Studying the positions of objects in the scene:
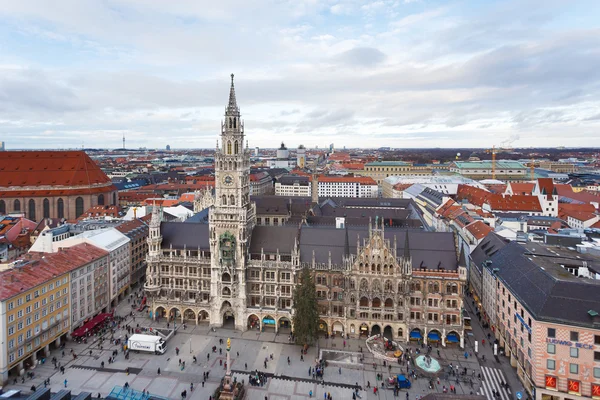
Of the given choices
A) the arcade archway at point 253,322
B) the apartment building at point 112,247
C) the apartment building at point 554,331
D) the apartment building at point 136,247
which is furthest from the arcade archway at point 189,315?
the apartment building at point 554,331

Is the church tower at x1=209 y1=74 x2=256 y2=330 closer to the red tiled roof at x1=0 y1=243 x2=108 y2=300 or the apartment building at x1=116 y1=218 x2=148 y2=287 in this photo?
the red tiled roof at x1=0 y1=243 x2=108 y2=300

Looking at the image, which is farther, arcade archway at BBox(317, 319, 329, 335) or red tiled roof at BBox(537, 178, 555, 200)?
red tiled roof at BBox(537, 178, 555, 200)

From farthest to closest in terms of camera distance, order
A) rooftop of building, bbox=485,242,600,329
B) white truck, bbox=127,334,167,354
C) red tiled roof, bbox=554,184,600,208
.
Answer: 1. red tiled roof, bbox=554,184,600,208
2. white truck, bbox=127,334,167,354
3. rooftop of building, bbox=485,242,600,329

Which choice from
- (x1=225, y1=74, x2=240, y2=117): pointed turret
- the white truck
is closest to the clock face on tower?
(x1=225, y1=74, x2=240, y2=117): pointed turret

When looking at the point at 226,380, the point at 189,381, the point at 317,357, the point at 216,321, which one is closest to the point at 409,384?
the point at 317,357

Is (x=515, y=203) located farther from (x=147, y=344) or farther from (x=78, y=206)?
(x=78, y=206)

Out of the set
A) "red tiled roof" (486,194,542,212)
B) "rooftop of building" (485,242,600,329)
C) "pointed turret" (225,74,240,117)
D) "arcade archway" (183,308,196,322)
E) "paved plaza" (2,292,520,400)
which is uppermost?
"pointed turret" (225,74,240,117)

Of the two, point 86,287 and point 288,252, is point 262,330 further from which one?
point 86,287

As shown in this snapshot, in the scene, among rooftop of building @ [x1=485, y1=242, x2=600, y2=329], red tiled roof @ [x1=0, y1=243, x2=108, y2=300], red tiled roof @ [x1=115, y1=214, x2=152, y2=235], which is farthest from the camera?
red tiled roof @ [x1=115, y1=214, x2=152, y2=235]

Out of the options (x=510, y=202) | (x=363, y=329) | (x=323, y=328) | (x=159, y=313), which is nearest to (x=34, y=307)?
(x=159, y=313)
